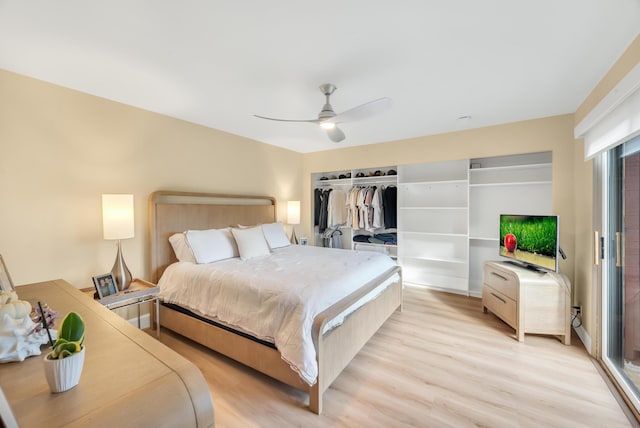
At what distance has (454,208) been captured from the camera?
12.7 feet

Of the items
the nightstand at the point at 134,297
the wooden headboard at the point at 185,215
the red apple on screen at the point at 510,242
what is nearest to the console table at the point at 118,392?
the nightstand at the point at 134,297

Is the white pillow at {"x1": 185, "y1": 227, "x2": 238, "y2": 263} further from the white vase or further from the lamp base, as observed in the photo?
the white vase

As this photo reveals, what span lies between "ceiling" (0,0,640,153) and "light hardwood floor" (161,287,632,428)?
94.1 inches

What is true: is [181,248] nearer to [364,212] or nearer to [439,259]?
[364,212]

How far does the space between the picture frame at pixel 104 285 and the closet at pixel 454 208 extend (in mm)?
3427

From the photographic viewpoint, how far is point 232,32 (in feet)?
5.37

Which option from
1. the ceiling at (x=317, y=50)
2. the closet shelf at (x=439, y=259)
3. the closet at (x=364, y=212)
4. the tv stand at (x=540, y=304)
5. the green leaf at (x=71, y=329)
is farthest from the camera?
the closet at (x=364, y=212)

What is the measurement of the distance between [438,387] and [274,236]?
2.48 metres

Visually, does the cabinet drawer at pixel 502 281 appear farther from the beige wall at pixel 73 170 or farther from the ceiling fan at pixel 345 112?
the beige wall at pixel 73 170

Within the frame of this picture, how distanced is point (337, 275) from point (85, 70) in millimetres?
2600

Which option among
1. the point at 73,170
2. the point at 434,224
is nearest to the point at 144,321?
the point at 73,170

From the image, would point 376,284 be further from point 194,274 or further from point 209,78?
point 209,78

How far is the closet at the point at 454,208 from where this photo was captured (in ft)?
11.6

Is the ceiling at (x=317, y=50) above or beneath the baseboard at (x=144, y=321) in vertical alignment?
above
